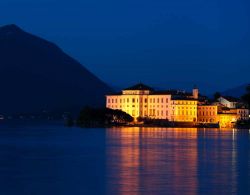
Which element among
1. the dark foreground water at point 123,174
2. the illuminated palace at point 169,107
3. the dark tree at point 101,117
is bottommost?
the dark foreground water at point 123,174

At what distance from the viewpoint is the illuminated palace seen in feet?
336

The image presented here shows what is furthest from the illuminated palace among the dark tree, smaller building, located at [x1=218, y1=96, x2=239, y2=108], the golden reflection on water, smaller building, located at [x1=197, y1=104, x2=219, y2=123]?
the golden reflection on water

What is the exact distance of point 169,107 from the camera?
102 meters

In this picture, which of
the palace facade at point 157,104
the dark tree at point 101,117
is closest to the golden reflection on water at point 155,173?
the dark tree at point 101,117

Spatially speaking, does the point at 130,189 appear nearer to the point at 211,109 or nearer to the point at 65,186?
the point at 65,186

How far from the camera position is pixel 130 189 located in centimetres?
1864

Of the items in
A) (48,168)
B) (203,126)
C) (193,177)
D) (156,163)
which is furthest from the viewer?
(203,126)

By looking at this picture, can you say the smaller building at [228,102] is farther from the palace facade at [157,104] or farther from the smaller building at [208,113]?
the palace facade at [157,104]

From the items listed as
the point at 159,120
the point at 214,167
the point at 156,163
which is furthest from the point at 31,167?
the point at 159,120

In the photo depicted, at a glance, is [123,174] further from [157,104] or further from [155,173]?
[157,104]

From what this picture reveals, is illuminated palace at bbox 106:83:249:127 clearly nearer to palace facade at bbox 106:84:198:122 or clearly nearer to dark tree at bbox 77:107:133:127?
palace facade at bbox 106:84:198:122

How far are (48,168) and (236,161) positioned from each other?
8813mm

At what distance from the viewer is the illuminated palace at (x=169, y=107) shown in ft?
336

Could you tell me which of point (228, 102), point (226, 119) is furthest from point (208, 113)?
point (228, 102)
